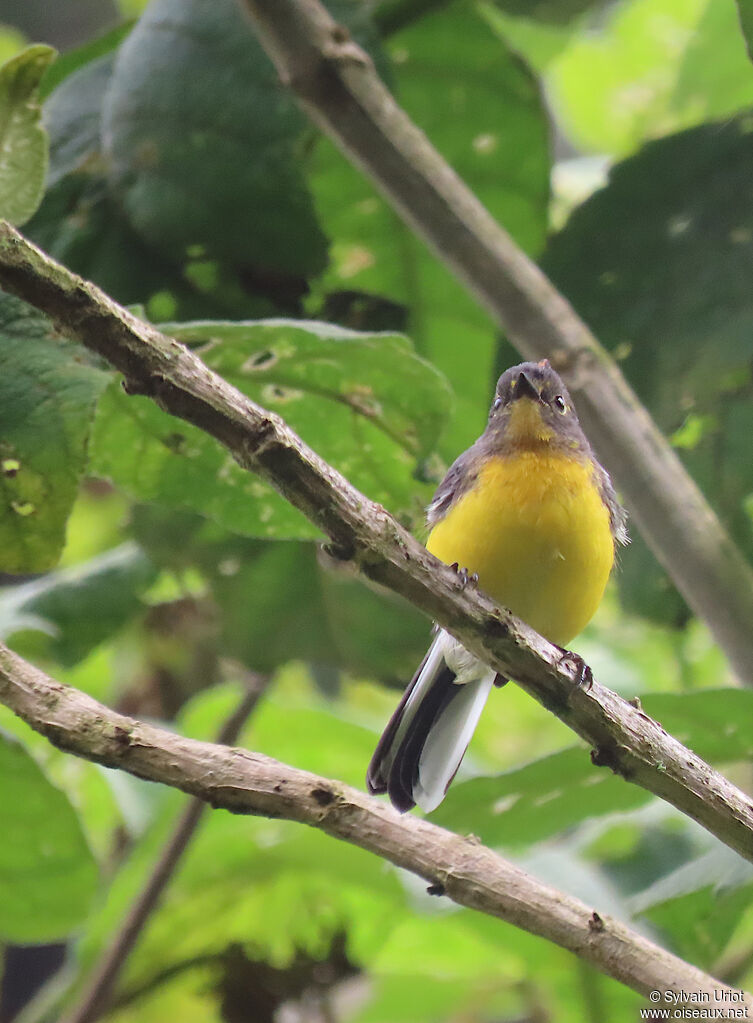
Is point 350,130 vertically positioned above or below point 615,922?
above

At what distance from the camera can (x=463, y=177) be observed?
116 inches

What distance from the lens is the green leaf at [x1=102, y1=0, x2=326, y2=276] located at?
239 cm

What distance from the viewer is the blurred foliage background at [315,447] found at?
2.13 metres

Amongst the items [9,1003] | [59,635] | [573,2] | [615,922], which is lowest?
[9,1003]

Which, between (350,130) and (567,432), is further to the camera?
(567,432)

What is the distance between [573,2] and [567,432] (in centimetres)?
131

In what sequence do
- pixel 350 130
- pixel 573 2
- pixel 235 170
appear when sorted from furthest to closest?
pixel 573 2
pixel 235 170
pixel 350 130

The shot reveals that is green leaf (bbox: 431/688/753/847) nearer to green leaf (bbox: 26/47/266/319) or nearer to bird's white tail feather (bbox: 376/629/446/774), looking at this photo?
bird's white tail feather (bbox: 376/629/446/774)

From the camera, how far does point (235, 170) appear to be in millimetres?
2385

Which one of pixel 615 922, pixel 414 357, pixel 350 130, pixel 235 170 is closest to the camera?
pixel 615 922

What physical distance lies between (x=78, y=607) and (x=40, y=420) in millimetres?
1067

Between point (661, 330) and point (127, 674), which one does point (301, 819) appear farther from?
point (127, 674)

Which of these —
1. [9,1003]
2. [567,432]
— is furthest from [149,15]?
[9,1003]

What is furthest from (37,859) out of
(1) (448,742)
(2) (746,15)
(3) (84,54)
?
(2) (746,15)
